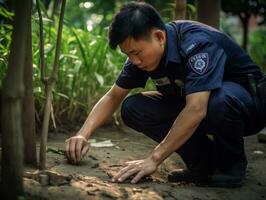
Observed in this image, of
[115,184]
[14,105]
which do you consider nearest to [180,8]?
[115,184]

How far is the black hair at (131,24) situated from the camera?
259cm

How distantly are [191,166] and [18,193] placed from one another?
1.30 meters

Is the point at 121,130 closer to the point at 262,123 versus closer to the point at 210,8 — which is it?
the point at 210,8

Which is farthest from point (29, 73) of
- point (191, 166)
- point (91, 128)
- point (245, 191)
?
point (245, 191)

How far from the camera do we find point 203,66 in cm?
262

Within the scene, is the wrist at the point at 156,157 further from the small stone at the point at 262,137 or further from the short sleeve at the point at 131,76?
the small stone at the point at 262,137

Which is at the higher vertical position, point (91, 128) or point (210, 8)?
point (210, 8)

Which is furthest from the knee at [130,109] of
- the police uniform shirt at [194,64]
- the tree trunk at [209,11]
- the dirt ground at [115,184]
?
the tree trunk at [209,11]

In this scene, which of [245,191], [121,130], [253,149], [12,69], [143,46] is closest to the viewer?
[12,69]

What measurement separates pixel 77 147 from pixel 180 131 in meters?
0.59

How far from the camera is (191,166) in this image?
3.08 metres

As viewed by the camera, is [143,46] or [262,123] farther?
[262,123]

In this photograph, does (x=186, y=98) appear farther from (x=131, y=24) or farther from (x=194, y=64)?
(x=131, y=24)

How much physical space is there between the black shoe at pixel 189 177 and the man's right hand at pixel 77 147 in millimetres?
486
